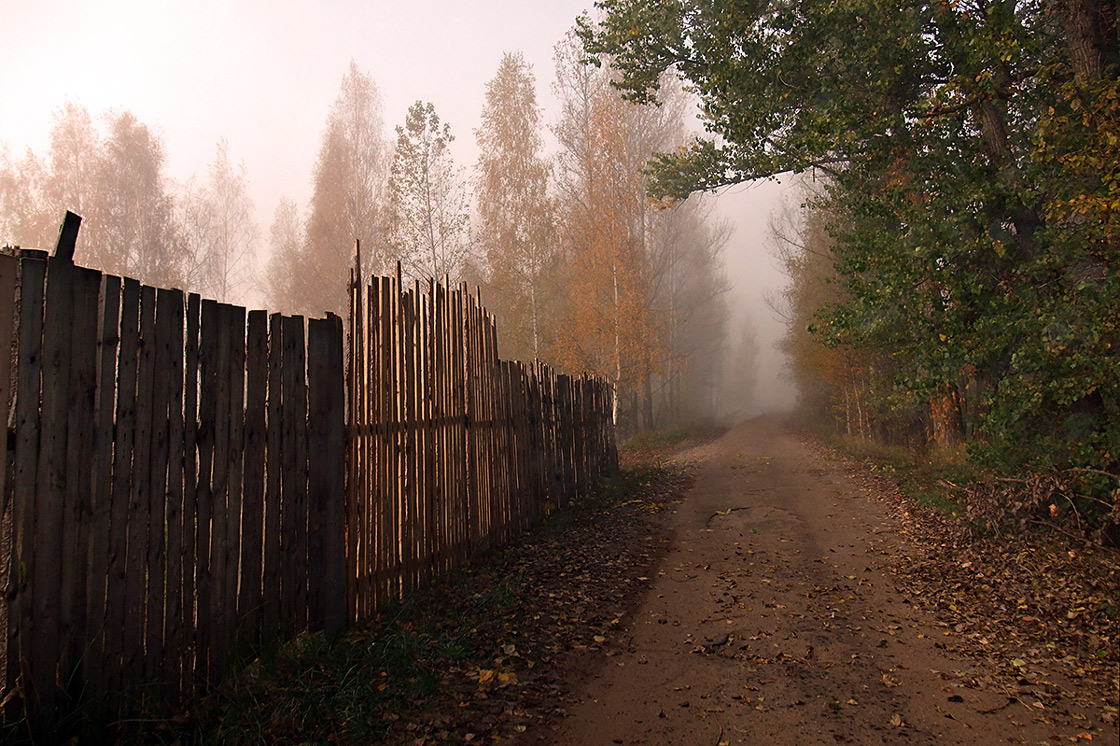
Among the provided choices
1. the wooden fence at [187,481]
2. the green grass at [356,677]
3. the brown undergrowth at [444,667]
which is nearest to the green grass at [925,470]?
the brown undergrowth at [444,667]

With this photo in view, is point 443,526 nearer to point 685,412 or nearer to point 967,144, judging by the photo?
point 967,144

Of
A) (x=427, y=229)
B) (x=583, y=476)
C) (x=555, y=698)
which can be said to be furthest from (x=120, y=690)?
(x=427, y=229)

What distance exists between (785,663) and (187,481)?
383 centimetres

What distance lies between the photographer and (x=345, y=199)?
88.1ft

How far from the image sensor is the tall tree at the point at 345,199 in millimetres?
26000

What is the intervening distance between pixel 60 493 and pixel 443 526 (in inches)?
134

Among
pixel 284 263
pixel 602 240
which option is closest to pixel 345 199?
pixel 284 263

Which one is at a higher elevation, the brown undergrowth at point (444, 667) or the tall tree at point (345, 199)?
the tall tree at point (345, 199)

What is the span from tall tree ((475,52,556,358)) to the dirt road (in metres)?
14.1

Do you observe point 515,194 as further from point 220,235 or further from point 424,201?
point 220,235

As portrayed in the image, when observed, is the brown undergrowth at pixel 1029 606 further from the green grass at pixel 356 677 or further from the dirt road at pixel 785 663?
the green grass at pixel 356 677

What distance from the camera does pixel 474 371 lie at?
666 centimetres

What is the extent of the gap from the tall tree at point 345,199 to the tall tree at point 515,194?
20.3 feet

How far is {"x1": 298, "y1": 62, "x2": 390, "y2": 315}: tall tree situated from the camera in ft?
85.3
